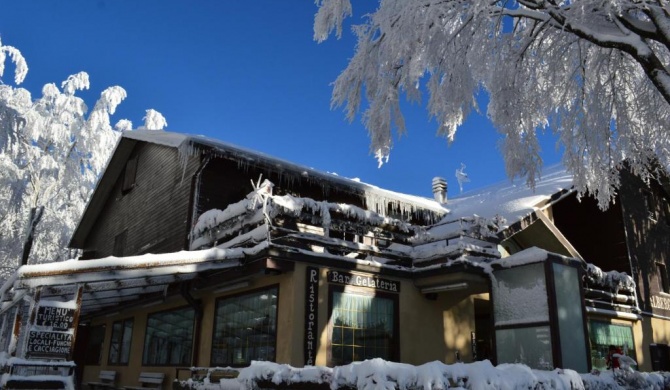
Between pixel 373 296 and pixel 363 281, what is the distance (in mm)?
441

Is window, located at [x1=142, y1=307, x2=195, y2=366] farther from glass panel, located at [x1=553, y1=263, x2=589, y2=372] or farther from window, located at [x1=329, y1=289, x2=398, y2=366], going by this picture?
glass panel, located at [x1=553, y1=263, x2=589, y2=372]

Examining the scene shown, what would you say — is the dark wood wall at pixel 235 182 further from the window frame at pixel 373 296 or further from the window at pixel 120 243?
the window at pixel 120 243

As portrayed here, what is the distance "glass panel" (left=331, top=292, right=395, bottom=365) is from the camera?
471 inches

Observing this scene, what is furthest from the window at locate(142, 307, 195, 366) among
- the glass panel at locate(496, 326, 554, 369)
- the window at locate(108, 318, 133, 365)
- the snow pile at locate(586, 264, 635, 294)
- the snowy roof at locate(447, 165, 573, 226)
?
the snow pile at locate(586, 264, 635, 294)

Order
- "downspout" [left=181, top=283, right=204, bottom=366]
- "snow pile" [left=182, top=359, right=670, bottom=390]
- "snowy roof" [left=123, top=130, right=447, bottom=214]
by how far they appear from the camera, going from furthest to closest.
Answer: "snowy roof" [left=123, top=130, right=447, bottom=214] < "downspout" [left=181, top=283, right=204, bottom=366] < "snow pile" [left=182, top=359, right=670, bottom=390]

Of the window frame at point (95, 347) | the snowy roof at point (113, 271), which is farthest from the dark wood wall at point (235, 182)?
the window frame at point (95, 347)

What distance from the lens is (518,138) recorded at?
11094 mm

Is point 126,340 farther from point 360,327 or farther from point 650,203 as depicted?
point 650,203

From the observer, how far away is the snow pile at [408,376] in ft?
18.4

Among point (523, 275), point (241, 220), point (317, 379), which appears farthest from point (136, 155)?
point (317, 379)

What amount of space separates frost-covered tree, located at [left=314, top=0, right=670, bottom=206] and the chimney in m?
10.8

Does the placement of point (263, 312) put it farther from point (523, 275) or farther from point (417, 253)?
point (523, 275)

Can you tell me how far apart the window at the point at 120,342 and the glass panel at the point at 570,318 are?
42.5 ft

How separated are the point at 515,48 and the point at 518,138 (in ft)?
6.05
